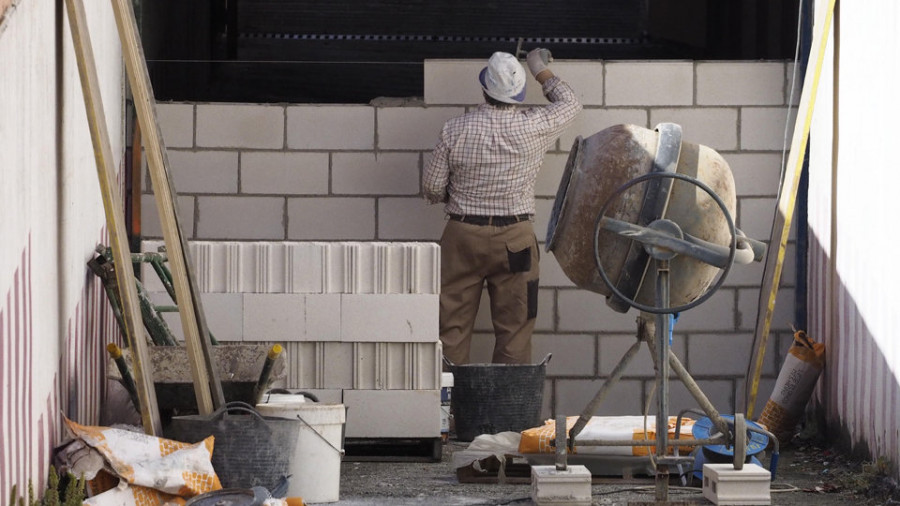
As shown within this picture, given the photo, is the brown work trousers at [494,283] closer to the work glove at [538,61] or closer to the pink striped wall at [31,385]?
the work glove at [538,61]

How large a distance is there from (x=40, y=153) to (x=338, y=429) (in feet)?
5.29

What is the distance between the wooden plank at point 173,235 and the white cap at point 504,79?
83.1 inches

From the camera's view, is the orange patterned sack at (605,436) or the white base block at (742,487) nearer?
the white base block at (742,487)

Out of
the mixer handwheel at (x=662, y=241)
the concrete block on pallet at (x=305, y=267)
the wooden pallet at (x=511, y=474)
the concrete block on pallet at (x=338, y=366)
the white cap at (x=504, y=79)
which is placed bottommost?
the wooden pallet at (x=511, y=474)

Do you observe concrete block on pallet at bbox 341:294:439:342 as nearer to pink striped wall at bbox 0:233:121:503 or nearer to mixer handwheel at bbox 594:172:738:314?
pink striped wall at bbox 0:233:121:503

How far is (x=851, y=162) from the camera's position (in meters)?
6.39

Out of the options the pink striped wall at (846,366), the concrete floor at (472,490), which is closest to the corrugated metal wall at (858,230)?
the pink striped wall at (846,366)

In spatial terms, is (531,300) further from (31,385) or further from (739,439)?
(31,385)

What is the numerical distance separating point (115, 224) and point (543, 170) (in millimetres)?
3190

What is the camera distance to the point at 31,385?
13.9 ft

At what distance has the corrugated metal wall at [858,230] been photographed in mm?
5637

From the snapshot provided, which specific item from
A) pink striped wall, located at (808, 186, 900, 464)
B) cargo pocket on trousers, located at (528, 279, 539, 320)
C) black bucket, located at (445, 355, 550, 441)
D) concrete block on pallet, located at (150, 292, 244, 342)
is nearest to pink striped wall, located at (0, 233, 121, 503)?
concrete block on pallet, located at (150, 292, 244, 342)

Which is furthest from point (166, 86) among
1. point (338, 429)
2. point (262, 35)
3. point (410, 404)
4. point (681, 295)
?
point (681, 295)

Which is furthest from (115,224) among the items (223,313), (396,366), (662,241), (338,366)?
(662,241)
